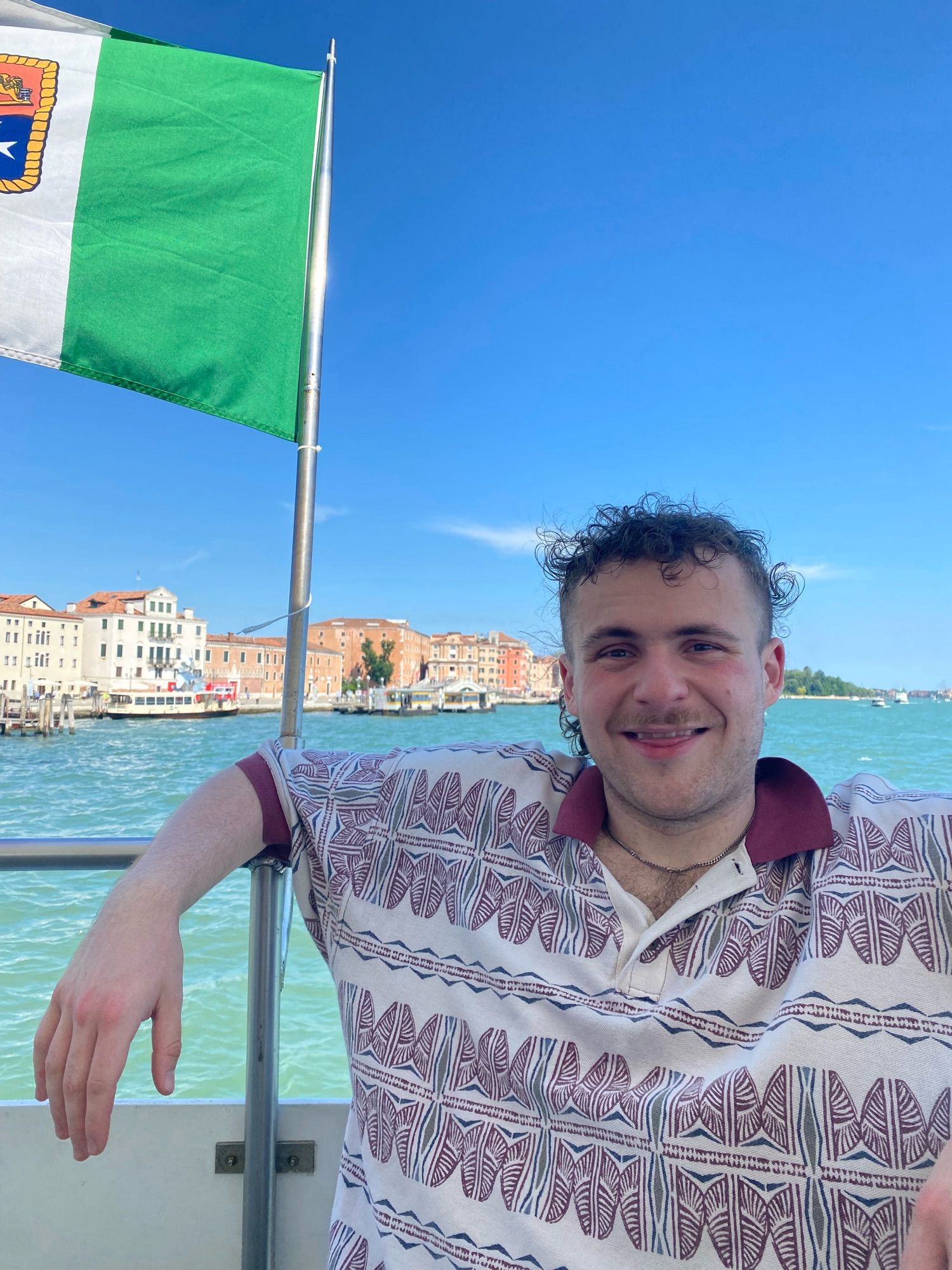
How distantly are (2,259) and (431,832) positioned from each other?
5.70 ft

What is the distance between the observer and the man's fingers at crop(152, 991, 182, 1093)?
84cm

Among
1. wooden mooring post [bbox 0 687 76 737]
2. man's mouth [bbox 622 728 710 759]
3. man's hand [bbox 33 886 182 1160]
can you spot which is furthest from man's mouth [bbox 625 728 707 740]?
wooden mooring post [bbox 0 687 76 737]

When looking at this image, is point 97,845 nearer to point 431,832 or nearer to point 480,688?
point 431,832

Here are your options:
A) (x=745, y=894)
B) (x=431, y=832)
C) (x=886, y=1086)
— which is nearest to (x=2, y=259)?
(x=431, y=832)

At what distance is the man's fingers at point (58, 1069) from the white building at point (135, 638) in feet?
140

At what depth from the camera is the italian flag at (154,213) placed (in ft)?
6.63

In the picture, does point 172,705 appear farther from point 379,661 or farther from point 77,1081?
point 77,1081

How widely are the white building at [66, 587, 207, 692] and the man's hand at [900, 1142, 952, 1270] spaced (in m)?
43.1

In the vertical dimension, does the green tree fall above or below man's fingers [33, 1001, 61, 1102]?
above

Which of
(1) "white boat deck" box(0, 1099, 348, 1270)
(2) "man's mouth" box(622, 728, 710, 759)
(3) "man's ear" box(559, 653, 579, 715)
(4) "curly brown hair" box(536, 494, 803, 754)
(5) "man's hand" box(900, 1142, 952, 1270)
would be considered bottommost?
(1) "white boat deck" box(0, 1099, 348, 1270)

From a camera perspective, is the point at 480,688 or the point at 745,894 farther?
the point at 480,688

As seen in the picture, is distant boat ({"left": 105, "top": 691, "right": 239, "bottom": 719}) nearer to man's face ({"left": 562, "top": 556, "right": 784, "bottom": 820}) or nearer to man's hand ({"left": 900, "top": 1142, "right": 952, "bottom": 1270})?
man's face ({"left": 562, "top": 556, "right": 784, "bottom": 820})

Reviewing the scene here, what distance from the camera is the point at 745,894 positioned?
3.28 ft

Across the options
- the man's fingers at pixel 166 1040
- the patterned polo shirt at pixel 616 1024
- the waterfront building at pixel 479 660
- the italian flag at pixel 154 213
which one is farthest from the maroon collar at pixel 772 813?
the waterfront building at pixel 479 660
